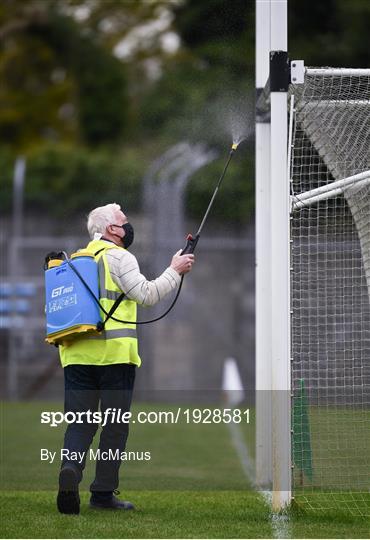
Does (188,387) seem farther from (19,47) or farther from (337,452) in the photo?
(19,47)

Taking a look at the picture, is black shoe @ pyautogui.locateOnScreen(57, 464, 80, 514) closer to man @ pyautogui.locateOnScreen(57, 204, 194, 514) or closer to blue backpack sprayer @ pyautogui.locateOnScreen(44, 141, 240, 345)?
man @ pyautogui.locateOnScreen(57, 204, 194, 514)

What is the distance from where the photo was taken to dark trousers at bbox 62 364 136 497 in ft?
23.5

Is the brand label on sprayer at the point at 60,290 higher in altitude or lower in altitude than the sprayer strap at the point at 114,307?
higher

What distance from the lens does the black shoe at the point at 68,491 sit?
6844mm

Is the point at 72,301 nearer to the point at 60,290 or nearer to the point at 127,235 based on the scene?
the point at 60,290

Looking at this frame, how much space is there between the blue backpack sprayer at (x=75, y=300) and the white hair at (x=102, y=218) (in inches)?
10.4

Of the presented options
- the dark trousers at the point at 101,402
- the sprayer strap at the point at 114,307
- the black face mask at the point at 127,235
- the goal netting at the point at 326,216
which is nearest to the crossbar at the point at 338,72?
the goal netting at the point at 326,216

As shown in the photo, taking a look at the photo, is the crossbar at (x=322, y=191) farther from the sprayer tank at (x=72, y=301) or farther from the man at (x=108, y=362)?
the sprayer tank at (x=72, y=301)

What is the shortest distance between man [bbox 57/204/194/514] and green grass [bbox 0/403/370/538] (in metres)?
0.33

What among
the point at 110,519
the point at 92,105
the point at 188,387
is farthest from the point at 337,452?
the point at 92,105

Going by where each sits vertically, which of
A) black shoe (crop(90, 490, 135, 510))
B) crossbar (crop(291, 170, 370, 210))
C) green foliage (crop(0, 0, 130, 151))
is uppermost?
green foliage (crop(0, 0, 130, 151))

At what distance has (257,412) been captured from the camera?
831 cm

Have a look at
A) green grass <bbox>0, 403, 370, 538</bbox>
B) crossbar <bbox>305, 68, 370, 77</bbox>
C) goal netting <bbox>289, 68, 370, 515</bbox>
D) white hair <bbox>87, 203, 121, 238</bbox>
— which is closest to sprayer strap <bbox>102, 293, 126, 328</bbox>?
white hair <bbox>87, 203, 121, 238</bbox>

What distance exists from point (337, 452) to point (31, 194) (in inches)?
580
